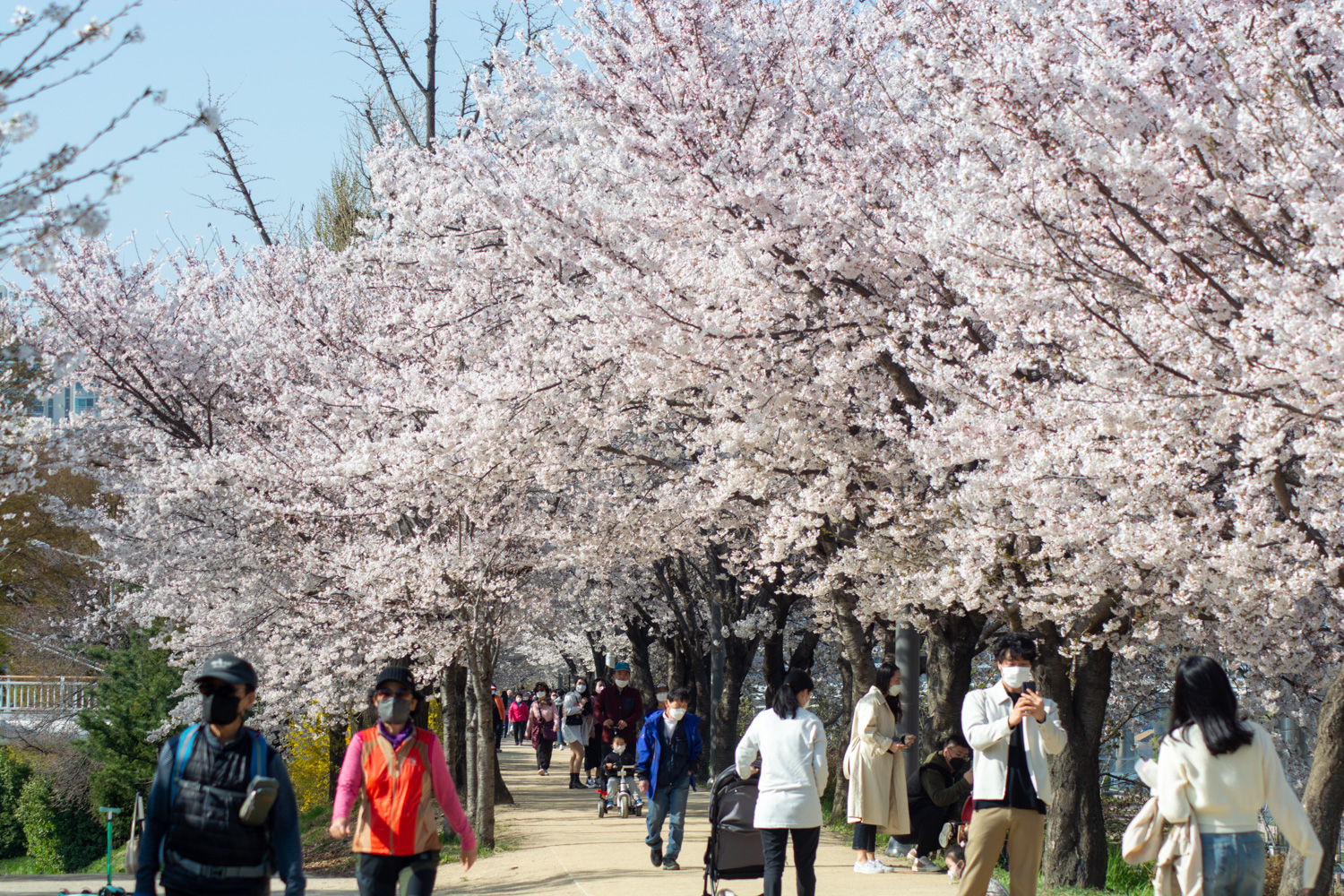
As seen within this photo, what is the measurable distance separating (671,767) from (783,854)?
12.1 ft

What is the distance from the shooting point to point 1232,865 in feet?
14.4

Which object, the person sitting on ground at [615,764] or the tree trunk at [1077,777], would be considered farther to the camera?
the person sitting on ground at [615,764]

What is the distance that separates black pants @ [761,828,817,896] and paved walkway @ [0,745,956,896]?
2.13 meters

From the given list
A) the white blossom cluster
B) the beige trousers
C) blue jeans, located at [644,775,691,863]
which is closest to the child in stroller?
the white blossom cluster

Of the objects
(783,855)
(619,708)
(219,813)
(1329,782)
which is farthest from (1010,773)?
(619,708)

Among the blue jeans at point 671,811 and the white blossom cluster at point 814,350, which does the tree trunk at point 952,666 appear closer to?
the white blossom cluster at point 814,350

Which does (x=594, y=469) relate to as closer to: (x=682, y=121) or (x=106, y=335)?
(x=682, y=121)

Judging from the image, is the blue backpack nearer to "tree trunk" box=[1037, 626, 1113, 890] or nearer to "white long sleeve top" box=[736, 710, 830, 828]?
"white long sleeve top" box=[736, 710, 830, 828]

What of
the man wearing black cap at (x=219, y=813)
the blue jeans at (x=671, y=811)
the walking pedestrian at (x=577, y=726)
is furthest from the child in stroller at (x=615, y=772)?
the man wearing black cap at (x=219, y=813)

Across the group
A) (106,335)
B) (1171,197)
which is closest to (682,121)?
(1171,197)

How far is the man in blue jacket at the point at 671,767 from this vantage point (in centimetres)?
1106

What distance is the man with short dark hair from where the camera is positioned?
10648mm

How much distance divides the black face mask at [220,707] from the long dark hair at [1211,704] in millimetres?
3454

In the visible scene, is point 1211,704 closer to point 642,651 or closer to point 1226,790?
point 1226,790
